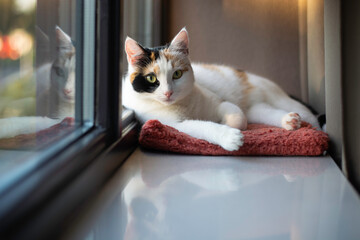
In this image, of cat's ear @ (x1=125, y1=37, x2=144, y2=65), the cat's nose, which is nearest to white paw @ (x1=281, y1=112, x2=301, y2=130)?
cat's ear @ (x1=125, y1=37, x2=144, y2=65)

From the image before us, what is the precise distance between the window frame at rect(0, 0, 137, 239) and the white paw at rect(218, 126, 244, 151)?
34 centimetres

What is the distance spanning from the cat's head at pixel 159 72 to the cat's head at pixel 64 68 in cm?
61

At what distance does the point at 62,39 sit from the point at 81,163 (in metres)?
0.29

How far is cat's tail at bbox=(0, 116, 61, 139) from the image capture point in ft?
2.11

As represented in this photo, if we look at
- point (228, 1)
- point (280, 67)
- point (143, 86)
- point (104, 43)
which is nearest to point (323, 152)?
point (143, 86)

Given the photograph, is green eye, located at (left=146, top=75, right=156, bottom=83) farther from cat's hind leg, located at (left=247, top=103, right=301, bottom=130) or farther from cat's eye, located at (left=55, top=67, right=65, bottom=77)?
cat's eye, located at (left=55, top=67, right=65, bottom=77)

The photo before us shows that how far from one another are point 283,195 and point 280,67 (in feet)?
5.90

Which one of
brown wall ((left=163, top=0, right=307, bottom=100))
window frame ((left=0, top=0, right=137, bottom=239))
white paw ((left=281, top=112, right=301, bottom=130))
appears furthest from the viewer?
brown wall ((left=163, top=0, right=307, bottom=100))

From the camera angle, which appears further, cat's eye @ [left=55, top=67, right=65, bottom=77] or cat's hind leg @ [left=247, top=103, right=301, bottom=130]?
cat's hind leg @ [left=247, top=103, right=301, bottom=130]

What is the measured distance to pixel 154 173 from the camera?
3.93 ft

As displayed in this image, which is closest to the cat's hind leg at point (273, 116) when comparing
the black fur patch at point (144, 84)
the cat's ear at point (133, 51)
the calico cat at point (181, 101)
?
the calico cat at point (181, 101)

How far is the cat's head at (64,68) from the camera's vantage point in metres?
0.89

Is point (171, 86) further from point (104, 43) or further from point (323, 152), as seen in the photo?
point (323, 152)

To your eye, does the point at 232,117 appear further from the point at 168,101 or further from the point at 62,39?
the point at 62,39
